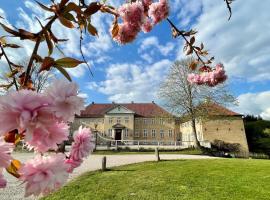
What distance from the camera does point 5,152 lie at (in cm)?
61

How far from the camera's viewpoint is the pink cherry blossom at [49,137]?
0.59 metres

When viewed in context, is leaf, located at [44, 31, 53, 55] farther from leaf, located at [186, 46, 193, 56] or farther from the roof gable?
the roof gable

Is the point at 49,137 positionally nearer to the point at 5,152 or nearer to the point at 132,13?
the point at 5,152

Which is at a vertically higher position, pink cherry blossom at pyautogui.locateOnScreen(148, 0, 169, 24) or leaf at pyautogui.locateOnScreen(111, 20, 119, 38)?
pink cherry blossom at pyautogui.locateOnScreen(148, 0, 169, 24)

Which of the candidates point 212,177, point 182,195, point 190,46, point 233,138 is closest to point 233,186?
point 212,177

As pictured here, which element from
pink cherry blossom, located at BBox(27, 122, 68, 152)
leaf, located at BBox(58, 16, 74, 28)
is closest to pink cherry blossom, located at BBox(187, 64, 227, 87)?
leaf, located at BBox(58, 16, 74, 28)

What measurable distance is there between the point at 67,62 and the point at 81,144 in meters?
0.26

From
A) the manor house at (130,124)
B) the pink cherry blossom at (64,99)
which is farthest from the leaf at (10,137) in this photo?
the manor house at (130,124)

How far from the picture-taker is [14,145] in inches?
24.7

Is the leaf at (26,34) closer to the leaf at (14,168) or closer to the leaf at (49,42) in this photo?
the leaf at (49,42)

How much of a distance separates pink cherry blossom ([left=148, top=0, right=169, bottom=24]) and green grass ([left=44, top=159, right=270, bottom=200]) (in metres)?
6.29

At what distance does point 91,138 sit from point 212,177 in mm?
10122

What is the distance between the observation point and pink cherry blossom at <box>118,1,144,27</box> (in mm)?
1675

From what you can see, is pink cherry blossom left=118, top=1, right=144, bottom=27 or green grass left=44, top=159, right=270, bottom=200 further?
green grass left=44, top=159, right=270, bottom=200
